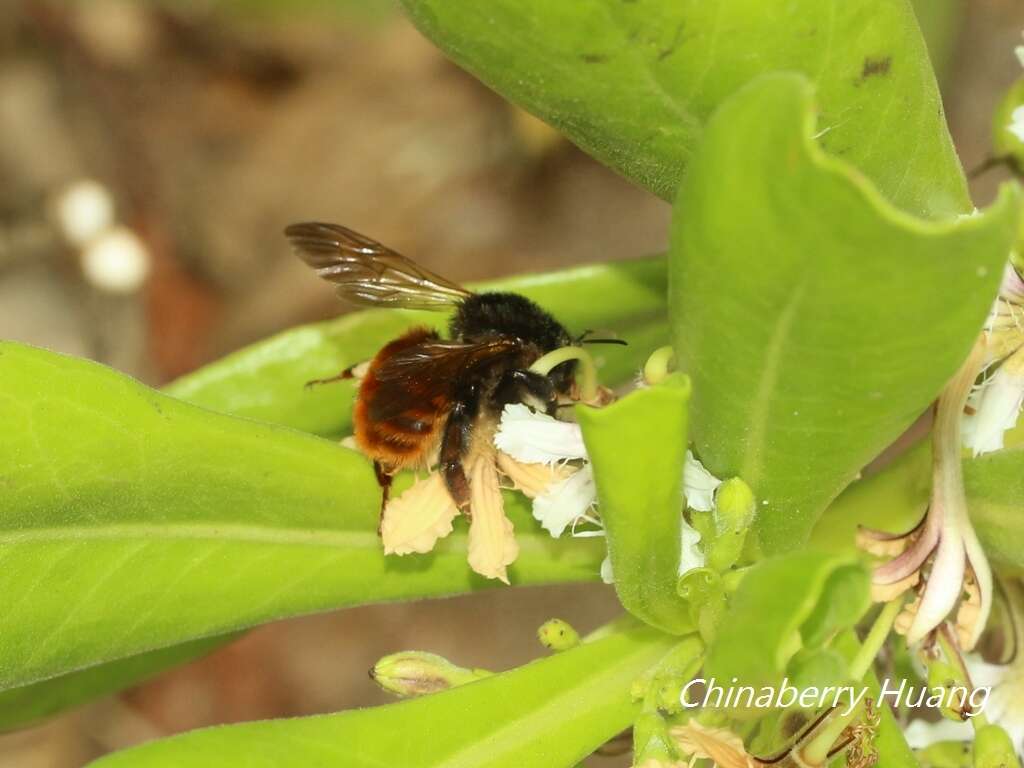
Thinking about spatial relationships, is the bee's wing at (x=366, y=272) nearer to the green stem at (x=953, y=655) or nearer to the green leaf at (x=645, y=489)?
the green leaf at (x=645, y=489)

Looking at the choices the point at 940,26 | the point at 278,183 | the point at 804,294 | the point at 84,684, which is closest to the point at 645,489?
the point at 804,294

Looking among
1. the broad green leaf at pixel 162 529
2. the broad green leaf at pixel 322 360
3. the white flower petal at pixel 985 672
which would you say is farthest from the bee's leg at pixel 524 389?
the white flower petal at pixel 985 672

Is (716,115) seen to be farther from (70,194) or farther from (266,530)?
(70,194)

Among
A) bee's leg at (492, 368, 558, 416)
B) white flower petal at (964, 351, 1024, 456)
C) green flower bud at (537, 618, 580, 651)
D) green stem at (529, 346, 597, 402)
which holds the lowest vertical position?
green flower bud at (537, 618, 580, 651)

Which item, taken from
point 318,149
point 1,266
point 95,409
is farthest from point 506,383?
point 318,149

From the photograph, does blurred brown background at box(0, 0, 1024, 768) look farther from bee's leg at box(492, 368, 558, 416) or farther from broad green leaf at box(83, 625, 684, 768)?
broad green leaf at box(83, 625, 684, 768)

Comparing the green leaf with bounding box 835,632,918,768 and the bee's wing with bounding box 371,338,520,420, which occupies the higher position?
the bee's wing with bounding box 371,338,520,420

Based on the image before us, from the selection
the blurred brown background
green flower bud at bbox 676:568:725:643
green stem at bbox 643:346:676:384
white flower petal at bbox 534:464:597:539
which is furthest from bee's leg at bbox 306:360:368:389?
the blurred brown background
